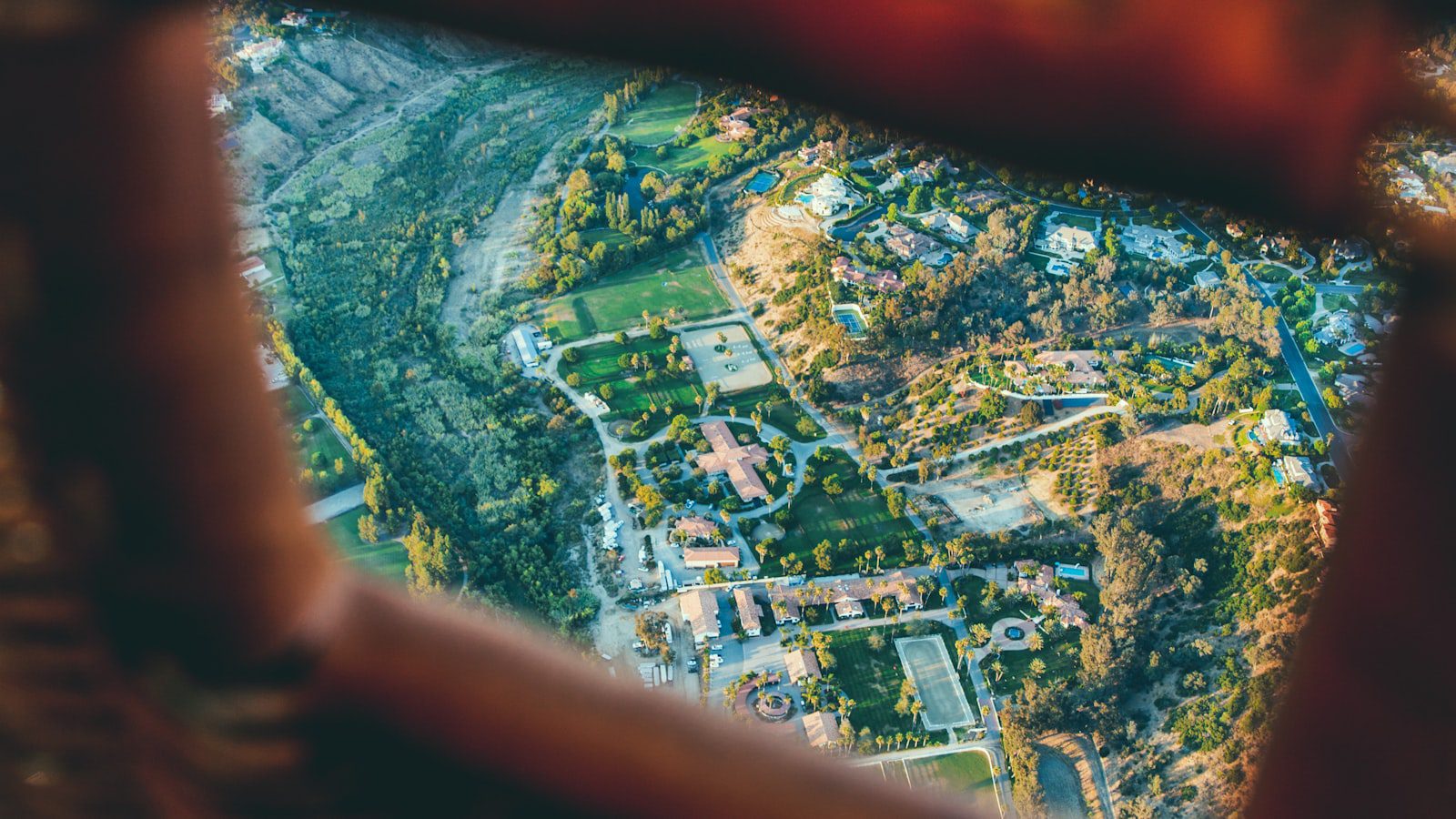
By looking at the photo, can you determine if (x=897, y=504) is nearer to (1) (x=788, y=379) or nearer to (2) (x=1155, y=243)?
(1) (x=788, y=379)

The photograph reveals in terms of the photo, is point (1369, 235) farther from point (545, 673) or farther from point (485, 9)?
point (545, 673)

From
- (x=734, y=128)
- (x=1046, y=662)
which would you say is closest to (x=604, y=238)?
(x=734, y=128)

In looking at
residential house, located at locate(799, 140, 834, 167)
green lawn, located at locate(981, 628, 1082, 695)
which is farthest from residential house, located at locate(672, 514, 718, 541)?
residential house, located at locate(799, 140, 834, 167)

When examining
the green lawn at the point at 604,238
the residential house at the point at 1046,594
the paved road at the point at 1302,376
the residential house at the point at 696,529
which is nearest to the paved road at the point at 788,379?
the residential house at the point at 1046,594

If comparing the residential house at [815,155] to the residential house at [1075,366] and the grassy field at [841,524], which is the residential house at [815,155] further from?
the grassy field at [841,524]

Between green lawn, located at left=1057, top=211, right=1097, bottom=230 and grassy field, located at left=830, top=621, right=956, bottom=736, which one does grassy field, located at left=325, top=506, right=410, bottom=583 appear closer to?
grassy field, located at left=830, top=621, right=956, bottom=736

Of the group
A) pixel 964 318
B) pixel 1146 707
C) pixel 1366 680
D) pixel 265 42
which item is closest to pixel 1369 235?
pixel 1366 680
